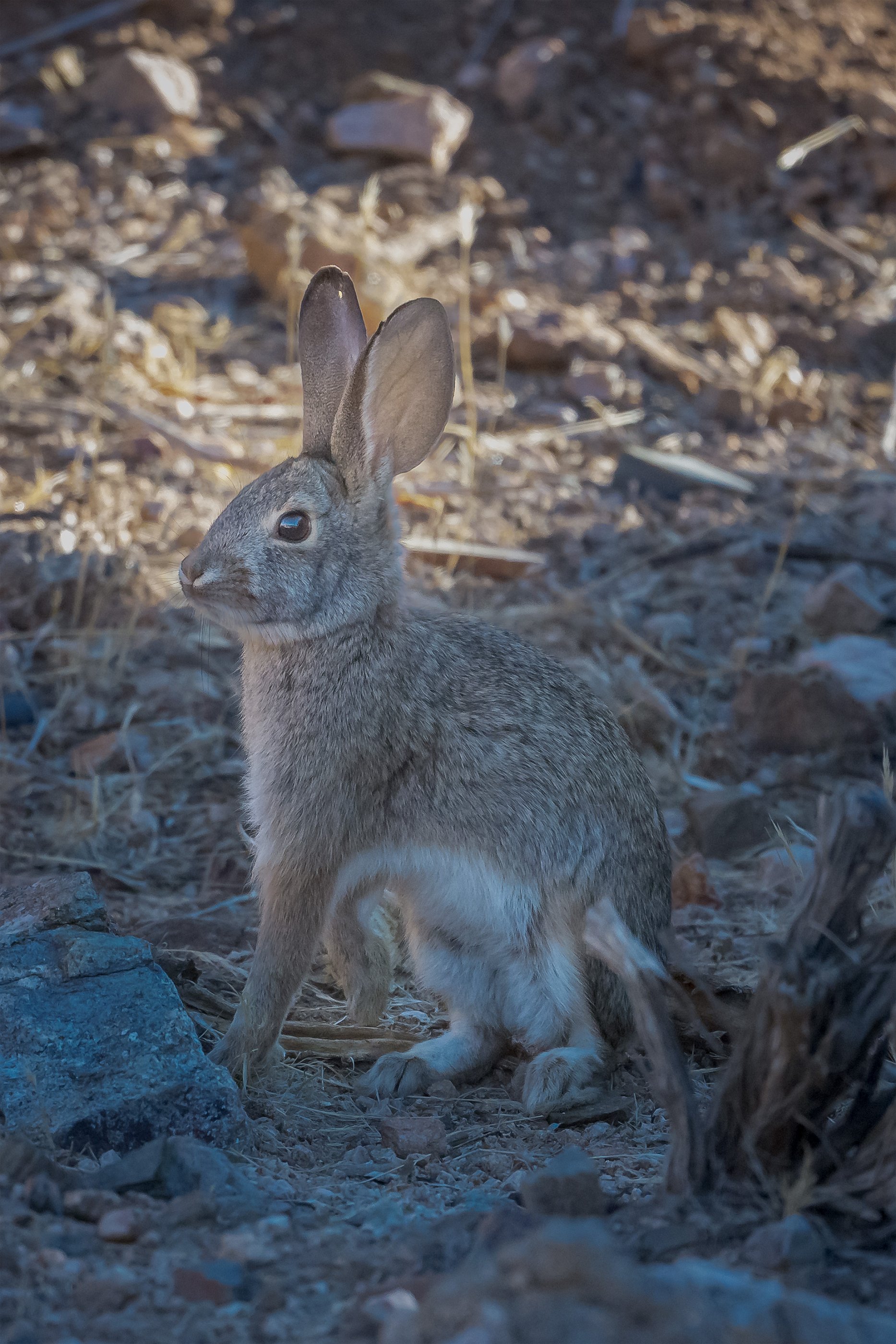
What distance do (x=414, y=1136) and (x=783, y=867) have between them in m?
1.96

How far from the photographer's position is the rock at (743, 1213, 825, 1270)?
8.41 feet

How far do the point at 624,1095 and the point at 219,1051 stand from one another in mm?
1111

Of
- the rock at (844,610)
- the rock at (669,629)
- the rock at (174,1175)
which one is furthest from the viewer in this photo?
the rock at (669,629)

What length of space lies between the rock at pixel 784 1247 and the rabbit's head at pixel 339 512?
207 cm

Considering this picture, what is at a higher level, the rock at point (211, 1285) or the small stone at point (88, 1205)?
the rock at point (211, 1285)

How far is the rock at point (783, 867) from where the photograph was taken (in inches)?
190

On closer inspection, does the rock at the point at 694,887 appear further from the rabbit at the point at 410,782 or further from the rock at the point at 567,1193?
the rock at the point at 567,1193

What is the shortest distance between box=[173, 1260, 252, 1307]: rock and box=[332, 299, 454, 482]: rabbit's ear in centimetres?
232

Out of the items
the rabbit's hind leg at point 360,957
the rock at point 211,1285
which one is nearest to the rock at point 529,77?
the rabbit's hind leg at point 360,957

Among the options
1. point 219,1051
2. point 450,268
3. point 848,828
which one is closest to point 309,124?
point 450,268

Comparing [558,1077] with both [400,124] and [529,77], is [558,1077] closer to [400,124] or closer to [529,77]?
[400,124]

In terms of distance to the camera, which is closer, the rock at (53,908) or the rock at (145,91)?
the rock at (53,908)

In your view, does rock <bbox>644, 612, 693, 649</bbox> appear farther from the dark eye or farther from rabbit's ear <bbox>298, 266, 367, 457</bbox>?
the dark eye

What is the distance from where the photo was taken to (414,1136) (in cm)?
346
